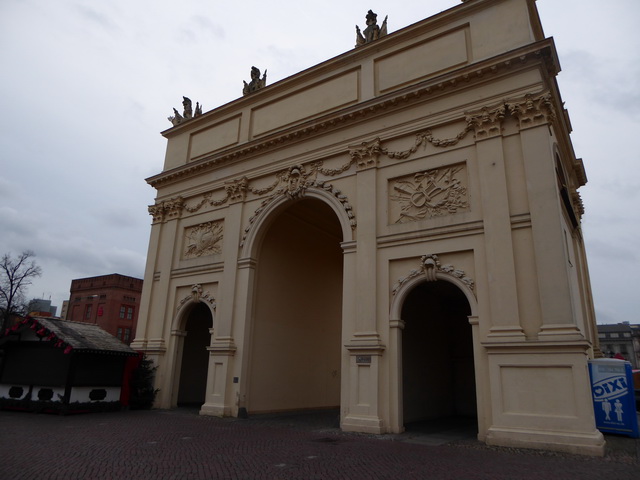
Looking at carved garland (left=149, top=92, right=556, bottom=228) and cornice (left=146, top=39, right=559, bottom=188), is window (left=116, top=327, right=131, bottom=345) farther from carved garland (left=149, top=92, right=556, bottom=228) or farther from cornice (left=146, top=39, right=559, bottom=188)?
cornice (left=146, top=39, right=559, bottom=188)

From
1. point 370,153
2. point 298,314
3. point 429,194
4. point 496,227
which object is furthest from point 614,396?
point 298,314

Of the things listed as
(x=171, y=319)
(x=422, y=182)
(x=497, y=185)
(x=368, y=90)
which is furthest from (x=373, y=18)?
(x=171, y=319)

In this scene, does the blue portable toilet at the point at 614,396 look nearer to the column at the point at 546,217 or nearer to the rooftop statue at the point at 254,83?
the column at the point at 546,217

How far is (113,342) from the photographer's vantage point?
18875mm

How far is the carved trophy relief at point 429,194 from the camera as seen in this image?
14328mm

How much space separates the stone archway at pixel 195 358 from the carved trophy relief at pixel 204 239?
3.01 m

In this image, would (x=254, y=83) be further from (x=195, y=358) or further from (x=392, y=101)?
(x=195, y=358)

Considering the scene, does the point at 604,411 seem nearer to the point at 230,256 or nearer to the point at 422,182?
the point at 422,182

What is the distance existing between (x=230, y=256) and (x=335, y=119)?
6.96 m

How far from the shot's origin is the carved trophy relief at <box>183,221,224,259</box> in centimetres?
2025

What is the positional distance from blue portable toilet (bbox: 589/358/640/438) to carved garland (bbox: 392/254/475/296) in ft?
13.5

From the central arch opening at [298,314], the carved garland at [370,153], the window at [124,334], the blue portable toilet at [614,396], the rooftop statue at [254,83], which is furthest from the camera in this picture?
the window at [124,334]

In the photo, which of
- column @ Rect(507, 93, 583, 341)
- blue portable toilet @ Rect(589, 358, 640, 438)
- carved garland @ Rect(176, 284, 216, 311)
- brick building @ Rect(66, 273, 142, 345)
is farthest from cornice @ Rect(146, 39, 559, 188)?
brick building @ Rect(66, 273, 142, 345)

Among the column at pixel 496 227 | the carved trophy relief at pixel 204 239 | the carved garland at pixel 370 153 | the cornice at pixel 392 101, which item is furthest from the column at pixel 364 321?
the carved trophy relief at pixel 204 239
